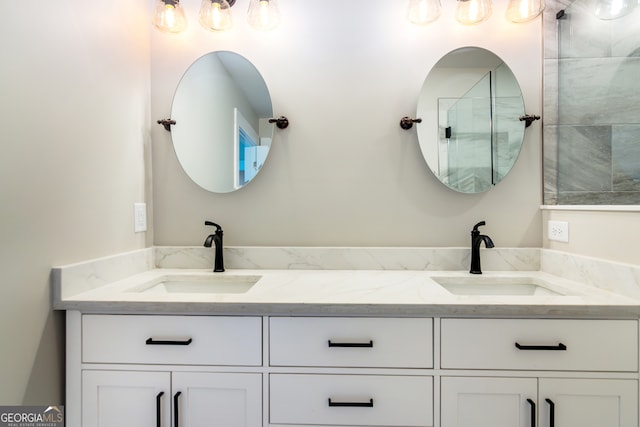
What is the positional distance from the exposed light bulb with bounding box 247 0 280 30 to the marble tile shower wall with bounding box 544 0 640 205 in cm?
133

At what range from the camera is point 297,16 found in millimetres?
1548

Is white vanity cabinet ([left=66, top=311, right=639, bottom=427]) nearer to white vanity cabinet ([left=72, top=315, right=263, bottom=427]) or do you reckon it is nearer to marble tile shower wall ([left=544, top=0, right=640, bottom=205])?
white vanity cabinet ([left=72, top=315, right=263, bottom=427])

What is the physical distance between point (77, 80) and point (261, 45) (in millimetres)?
819

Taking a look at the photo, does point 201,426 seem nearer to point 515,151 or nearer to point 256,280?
point 256,280

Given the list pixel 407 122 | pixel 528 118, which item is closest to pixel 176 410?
pixel 407 122

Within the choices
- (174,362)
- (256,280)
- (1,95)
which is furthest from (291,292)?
(1,95)

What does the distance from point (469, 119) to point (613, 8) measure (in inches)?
30.0

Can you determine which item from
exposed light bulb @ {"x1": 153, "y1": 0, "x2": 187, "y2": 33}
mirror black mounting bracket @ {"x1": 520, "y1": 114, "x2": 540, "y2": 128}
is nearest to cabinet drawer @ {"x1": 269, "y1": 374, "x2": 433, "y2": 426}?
mirror black mounting bracket @ {"x1": 520, "y1": 114, "x2": 540, "y2": 128}

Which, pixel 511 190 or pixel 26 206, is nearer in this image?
pixel 26 206

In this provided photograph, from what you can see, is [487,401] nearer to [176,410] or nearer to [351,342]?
[351,342]

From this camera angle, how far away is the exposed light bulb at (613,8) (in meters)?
1.34

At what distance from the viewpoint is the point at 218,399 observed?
3.42ft

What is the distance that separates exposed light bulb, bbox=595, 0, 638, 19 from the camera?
4.41ft

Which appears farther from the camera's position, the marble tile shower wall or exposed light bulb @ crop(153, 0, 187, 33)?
exposed light bulb @ crop(153, 0, 187, 33)
